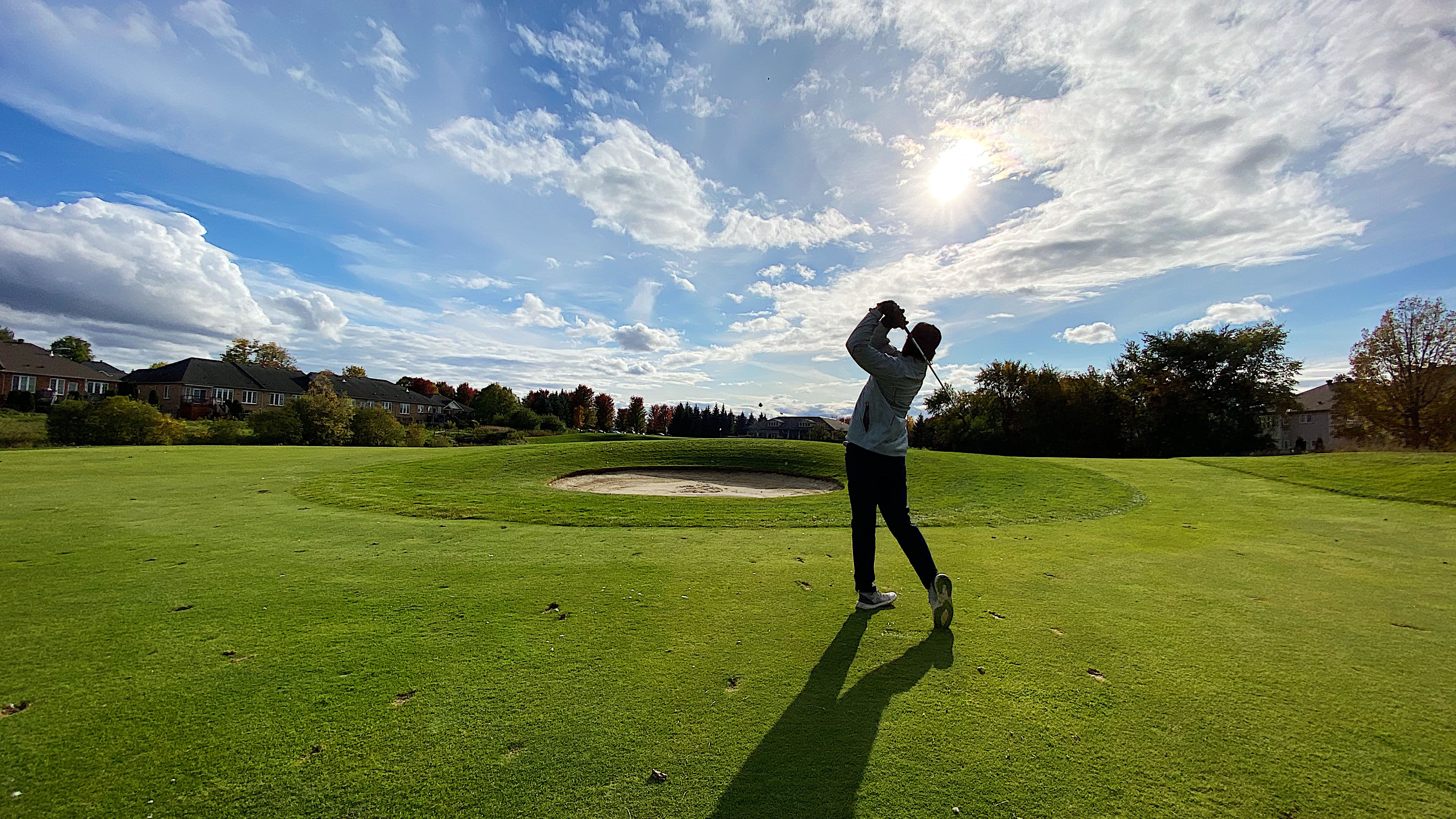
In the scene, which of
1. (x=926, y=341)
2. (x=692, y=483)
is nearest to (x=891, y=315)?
(x=926, y=341)

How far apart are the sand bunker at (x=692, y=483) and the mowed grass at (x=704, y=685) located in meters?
8.82

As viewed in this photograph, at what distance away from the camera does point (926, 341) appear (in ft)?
15.5

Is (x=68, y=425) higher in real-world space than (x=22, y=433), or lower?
higher

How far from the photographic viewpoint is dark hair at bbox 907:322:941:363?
4.68 metres

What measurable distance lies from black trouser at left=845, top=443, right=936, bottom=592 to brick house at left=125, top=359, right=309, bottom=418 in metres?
66.5

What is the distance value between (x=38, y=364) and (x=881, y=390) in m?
84.6

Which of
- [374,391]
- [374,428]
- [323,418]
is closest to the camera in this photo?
[323,418]

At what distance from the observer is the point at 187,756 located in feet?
7.68

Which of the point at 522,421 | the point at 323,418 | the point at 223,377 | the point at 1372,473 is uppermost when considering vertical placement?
the point at 223,377

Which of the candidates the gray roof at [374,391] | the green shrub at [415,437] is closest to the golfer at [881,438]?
the green shrub at [415,437]

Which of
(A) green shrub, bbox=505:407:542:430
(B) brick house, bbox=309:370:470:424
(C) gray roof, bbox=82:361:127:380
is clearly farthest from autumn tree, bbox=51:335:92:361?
(A) green shrub, bbox=505:407:542:430

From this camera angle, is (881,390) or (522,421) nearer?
(881,390)

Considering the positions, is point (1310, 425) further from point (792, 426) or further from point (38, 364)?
point (38, 364)

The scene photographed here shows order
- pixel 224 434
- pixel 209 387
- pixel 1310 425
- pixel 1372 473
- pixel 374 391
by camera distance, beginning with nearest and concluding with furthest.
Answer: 1. pixel 1372 473
2. pixel 224 434
3. pixel 1310 425
4. pixel 209 387
5. pixel 374 391
